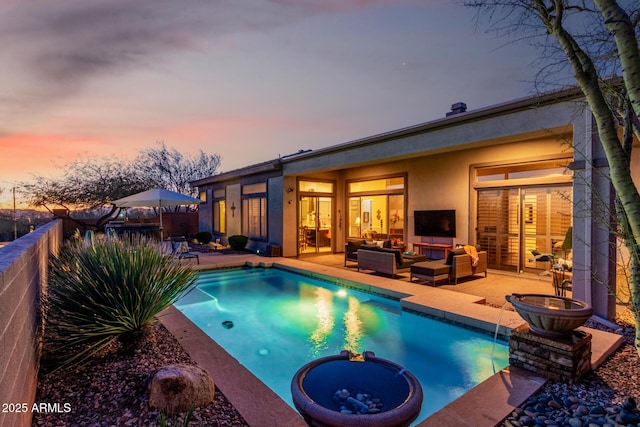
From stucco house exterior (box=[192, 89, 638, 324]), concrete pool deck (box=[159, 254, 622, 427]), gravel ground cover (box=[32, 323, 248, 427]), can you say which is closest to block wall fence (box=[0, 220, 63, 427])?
gravel ground cover (box=[32, 323, 248, 427])

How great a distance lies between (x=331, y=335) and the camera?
5.33 metres

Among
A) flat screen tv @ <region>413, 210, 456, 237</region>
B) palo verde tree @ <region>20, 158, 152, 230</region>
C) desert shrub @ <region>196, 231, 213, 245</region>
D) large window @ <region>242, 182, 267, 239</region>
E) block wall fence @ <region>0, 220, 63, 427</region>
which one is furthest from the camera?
palo verde tree @ <region>20, 158, 152, 230</region>

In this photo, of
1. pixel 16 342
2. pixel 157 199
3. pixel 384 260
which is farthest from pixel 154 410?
pixel 157 199

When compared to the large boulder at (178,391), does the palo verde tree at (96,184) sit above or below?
above

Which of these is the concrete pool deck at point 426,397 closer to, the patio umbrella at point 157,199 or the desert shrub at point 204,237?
the patio umbrella at point 157,199

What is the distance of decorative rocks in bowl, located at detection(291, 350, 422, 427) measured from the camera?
180 centimetres

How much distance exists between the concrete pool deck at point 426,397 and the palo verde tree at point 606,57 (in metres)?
1.22

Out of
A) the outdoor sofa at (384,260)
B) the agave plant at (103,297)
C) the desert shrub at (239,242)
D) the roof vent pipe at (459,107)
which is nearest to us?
the agave plant at (103,297)

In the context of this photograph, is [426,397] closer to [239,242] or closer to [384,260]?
[384,260]

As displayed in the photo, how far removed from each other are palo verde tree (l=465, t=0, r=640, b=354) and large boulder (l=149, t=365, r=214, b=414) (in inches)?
120

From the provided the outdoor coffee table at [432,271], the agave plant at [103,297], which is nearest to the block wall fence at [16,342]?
the agave plant at [103,297]

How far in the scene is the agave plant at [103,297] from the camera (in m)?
3.13

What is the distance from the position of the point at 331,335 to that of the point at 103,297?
328 cm

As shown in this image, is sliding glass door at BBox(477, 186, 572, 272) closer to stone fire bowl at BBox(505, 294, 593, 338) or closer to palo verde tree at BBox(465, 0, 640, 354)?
stone fire bowl at BBox(505, 294, 593, 338)
